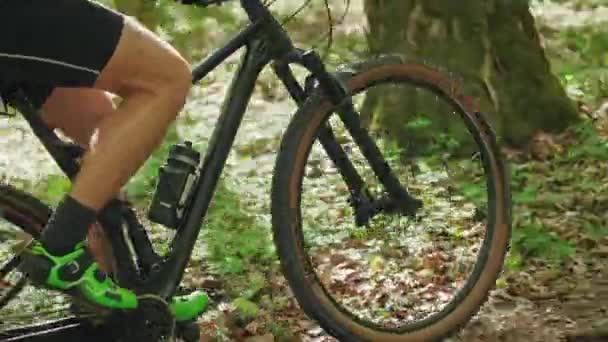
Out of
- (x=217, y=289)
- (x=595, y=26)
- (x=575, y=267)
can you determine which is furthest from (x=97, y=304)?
(x=595, y=26)

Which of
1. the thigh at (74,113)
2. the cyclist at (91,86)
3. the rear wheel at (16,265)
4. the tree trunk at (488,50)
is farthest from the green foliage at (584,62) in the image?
the rear wheel at (16,265)

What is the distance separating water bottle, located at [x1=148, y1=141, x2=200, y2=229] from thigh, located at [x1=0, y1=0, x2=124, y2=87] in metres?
0.44

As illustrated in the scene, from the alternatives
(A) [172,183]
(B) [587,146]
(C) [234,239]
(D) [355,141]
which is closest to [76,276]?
(A) [172,183]

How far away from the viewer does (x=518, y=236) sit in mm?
5301

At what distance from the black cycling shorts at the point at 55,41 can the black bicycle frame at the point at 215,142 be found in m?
0.29

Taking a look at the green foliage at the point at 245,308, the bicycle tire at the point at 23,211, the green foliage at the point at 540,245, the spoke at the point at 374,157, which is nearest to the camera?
the bicycle tire at the point at 23,211

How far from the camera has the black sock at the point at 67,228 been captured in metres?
3.50

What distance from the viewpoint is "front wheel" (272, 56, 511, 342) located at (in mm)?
3939

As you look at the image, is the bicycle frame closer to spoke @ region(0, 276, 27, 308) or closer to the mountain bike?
the mountain bike

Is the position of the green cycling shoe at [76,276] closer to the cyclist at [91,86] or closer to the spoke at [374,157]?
the cyclist at [91,86]

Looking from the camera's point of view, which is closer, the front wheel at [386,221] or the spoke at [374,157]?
the front wheel at [386,221]

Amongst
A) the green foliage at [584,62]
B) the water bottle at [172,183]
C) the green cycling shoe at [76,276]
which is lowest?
the green cycling shoe at [76,276]

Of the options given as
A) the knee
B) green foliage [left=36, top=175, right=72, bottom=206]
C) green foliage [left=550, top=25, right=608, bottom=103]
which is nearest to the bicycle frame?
the knee

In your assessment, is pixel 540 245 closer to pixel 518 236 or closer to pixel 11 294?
pixel 518 236
